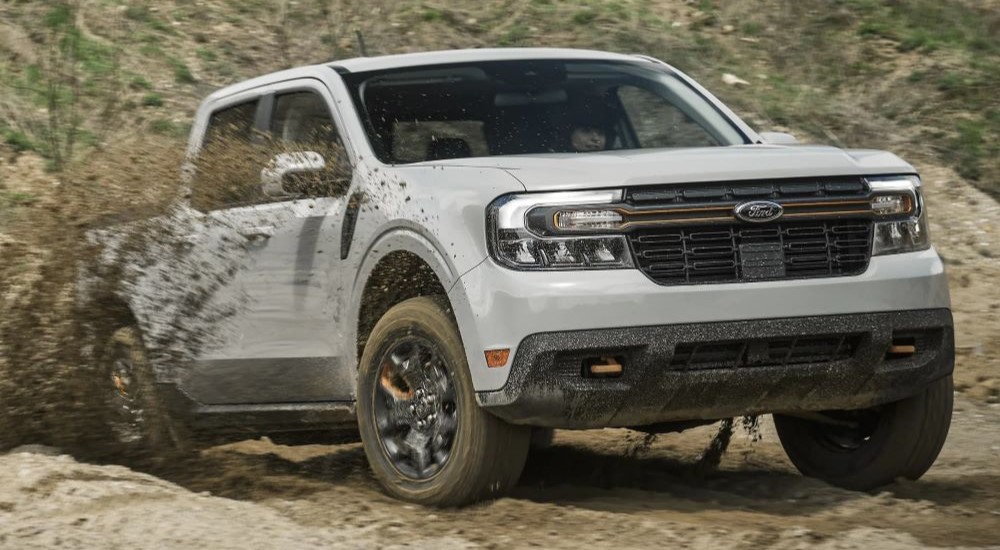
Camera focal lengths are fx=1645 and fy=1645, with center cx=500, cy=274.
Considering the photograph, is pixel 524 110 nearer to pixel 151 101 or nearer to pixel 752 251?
Answer: pixel 752 251

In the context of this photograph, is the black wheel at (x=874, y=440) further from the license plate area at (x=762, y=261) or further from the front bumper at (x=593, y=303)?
the license plate area at (x=762, y=261)

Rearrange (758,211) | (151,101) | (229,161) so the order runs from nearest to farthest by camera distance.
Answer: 1. (758,211)
2. (229,161)
3. (151,101)

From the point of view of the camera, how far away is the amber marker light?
5.28m

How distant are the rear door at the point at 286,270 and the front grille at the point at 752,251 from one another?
1390mm

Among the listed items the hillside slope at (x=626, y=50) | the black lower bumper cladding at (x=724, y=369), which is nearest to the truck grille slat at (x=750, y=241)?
Result: the black lower bumper cladding at (x=724, y=369)

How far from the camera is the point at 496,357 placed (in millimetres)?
5297

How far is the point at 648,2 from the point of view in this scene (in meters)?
18.6

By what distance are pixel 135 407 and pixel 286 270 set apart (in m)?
1.31

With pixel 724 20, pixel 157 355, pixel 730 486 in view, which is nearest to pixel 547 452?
pixel 730 486

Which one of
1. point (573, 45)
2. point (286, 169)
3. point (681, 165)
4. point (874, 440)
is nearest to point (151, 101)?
point (573, 45)

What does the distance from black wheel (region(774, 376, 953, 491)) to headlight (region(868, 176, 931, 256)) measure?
2.04 feet

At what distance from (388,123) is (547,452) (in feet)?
6.74

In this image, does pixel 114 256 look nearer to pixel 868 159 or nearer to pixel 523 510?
pixel 523 510

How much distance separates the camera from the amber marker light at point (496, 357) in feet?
17.3
